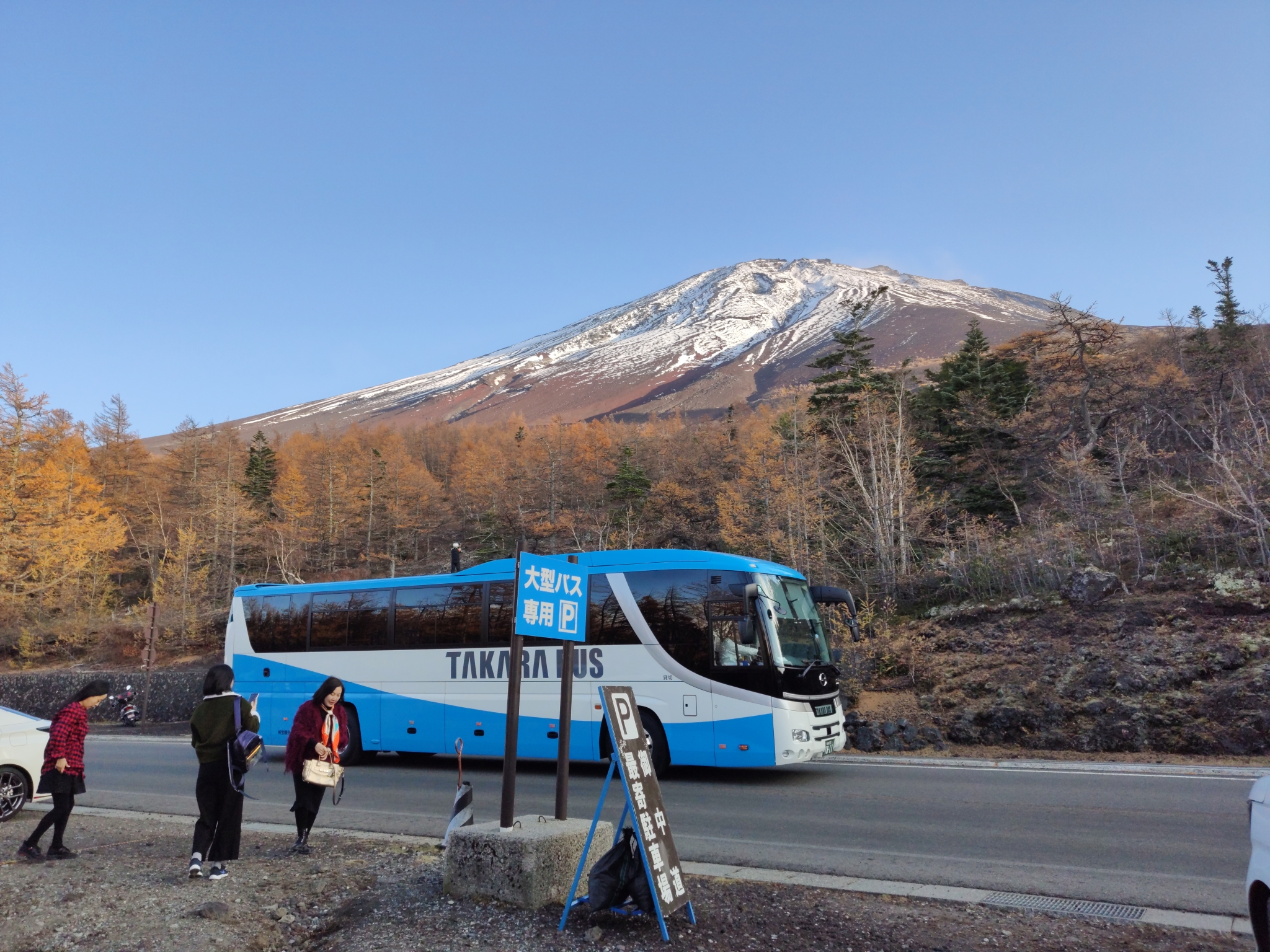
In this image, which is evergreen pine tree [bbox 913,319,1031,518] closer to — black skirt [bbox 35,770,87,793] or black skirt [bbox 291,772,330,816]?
black skirt [bbox 291,772,330,816]

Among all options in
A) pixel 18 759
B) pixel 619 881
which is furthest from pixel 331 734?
pixel 18 759

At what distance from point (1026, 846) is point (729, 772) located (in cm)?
569

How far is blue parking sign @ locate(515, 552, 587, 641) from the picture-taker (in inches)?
219

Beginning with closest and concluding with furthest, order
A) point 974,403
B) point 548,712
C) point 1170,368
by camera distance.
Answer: point 548,712
point 974,403
point 1170,368

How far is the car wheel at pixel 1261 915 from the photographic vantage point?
11.1 ft

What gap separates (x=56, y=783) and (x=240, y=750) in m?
2.22

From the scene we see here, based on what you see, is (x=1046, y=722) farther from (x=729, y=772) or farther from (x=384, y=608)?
(x=384, y=608)

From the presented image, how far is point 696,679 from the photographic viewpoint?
11070mm

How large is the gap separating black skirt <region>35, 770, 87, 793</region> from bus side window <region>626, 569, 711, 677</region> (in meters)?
6.89

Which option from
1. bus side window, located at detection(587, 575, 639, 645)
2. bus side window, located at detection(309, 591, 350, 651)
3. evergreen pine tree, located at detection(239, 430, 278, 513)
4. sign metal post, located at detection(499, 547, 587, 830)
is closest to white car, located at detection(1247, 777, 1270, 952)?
sign metal post, located at detection(499, 547, 587, 830)

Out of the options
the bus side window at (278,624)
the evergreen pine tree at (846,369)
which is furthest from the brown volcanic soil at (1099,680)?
the evergreen pine tree at (846,369)

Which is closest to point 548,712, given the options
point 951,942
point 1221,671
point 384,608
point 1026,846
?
point 384,608

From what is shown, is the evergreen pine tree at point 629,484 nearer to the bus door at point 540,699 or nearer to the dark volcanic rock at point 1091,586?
the dark volcanic rock at point 1091,586

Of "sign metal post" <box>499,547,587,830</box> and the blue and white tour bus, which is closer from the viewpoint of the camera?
"sign metal post" <box>499,547,587,830</box>
